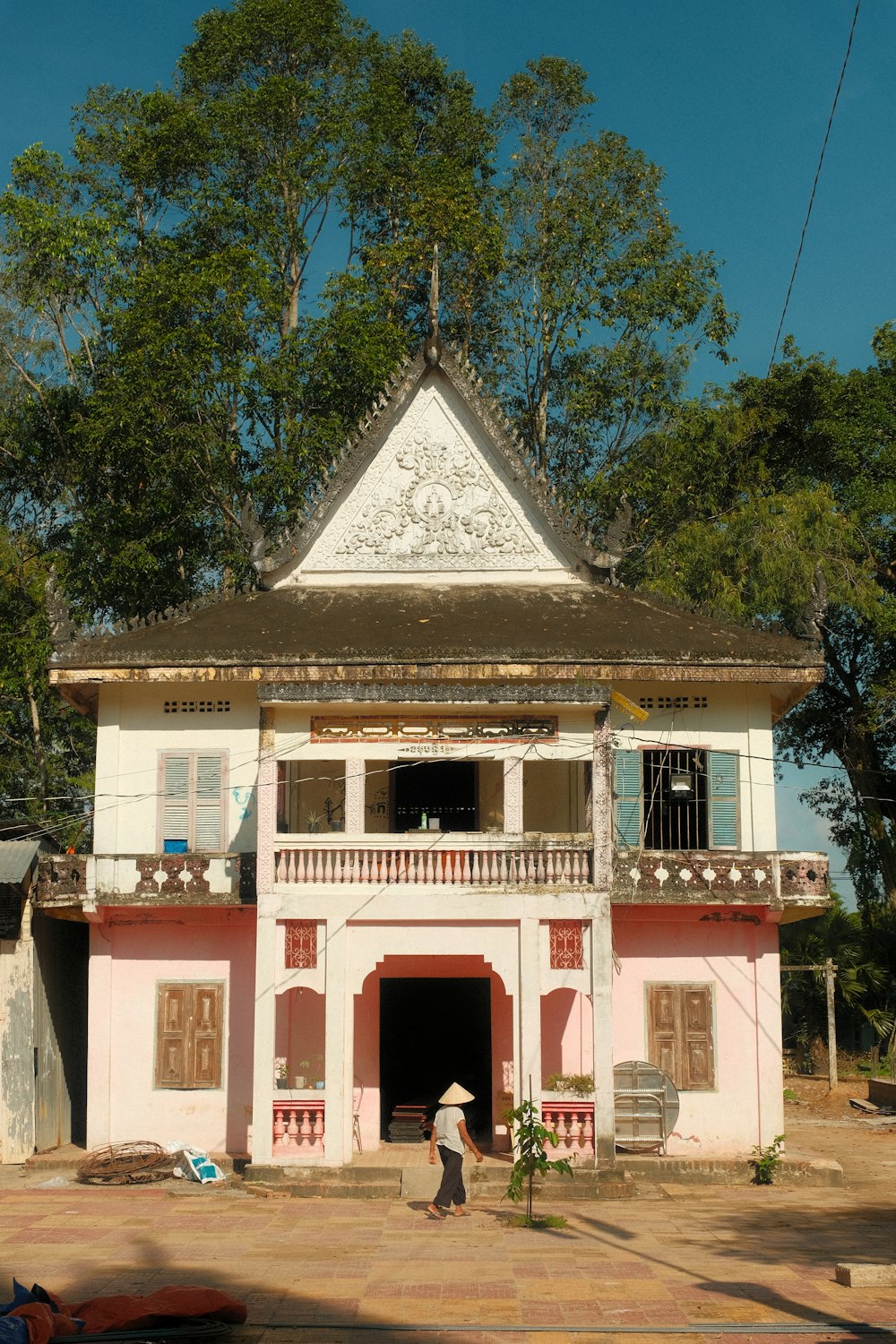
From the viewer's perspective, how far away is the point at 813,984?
92.6 feet

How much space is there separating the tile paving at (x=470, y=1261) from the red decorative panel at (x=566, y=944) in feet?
9.19

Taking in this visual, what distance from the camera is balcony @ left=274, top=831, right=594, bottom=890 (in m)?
17.5

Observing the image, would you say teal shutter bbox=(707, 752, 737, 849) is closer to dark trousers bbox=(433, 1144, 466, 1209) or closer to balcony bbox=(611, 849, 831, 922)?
balcony bbox=(611, 849, 831, 922)

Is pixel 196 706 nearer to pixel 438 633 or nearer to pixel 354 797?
pixel 354 797

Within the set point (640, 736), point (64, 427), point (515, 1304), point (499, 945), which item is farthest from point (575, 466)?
point (515, 1304)

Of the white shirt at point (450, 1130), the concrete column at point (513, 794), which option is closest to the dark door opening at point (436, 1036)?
the concrete column at point (513, 794)

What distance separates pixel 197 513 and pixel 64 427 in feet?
12.5

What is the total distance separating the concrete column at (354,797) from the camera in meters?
17.8

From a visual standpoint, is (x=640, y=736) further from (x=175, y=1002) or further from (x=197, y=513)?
(x=197, y=513)

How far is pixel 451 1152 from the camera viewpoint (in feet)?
48.8

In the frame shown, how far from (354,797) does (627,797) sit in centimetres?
409

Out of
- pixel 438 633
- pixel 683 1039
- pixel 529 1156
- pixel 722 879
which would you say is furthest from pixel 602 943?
pixel 438 633

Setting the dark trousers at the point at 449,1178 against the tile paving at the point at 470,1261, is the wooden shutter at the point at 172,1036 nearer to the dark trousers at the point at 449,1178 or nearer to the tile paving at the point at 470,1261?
the tile paving at the point at 470,1261

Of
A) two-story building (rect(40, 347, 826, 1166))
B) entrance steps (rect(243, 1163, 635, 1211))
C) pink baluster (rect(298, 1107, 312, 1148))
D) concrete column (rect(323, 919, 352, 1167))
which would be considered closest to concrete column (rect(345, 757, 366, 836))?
two-story building (rect(40, 347, 826, 1166))
